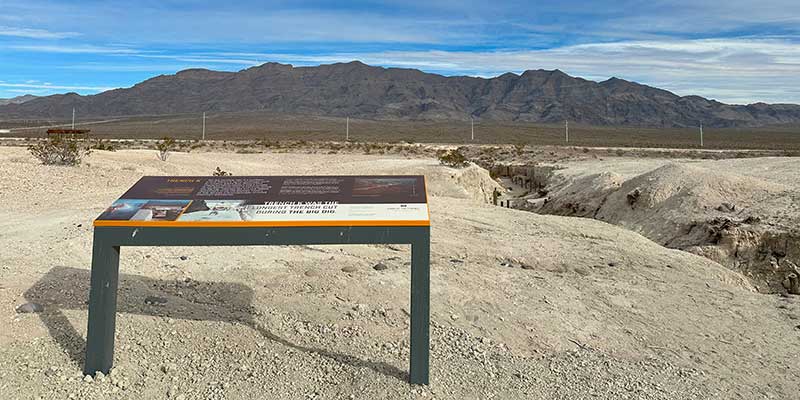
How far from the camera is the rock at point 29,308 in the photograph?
526 centimetres

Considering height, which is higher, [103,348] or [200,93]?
[200,93]

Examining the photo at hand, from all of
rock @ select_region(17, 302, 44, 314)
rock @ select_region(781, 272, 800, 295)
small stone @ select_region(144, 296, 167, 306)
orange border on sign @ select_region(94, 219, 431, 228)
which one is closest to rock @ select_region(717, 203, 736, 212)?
rock @ select_region(781, 272, 800, 295)

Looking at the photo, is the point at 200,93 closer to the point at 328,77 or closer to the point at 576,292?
the point at 328,77

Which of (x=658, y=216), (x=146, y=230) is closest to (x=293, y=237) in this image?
(x=146, y=230)

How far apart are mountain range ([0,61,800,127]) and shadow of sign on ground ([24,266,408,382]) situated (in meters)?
139

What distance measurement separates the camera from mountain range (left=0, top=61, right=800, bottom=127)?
489 ft

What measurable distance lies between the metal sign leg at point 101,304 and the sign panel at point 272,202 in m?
0.23

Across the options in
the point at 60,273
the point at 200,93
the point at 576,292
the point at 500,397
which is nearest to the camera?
the point at 500,397

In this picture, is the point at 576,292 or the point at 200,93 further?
the point at 200,93

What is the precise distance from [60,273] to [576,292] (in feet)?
18.0

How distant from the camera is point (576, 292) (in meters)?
7.26

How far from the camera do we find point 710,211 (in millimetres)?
12914

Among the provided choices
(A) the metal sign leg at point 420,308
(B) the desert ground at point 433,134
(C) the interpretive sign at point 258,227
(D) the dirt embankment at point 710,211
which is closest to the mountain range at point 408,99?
(B) the desert ground at point 433,134

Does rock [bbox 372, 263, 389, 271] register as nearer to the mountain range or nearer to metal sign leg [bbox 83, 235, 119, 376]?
metal sign leg [bbox 83, 235, 119, 376]
